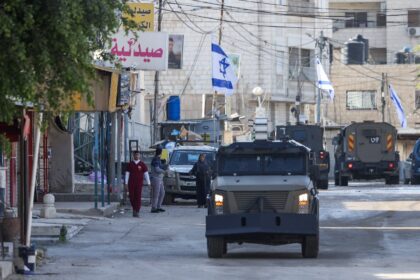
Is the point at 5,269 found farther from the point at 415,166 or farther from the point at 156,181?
the point at 415,166

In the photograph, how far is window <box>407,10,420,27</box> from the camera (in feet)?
265

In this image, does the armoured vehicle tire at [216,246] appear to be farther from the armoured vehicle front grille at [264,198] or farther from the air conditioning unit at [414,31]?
the air conditioning unit at [414,31]

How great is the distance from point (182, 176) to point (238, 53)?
2644 cm

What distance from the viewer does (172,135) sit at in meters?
49.7

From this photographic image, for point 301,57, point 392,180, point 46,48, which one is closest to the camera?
point 46,48

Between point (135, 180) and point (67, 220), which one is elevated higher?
point (135, 180)

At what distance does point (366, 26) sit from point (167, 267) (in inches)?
2655

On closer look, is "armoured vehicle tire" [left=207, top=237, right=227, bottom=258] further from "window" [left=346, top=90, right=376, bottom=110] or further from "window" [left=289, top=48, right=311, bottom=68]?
"window" [left=346, top=90, right=376, bottom=110]

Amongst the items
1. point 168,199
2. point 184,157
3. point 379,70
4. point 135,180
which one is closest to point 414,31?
point 379,70

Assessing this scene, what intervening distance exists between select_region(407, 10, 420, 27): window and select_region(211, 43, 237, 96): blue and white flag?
42927 millimetres

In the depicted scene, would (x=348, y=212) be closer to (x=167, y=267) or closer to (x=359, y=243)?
(x=359, y=243)

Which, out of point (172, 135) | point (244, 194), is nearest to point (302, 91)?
point (172, 135)

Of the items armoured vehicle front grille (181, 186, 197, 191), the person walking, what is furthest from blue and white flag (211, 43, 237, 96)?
the person walking

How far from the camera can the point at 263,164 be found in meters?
20.3
